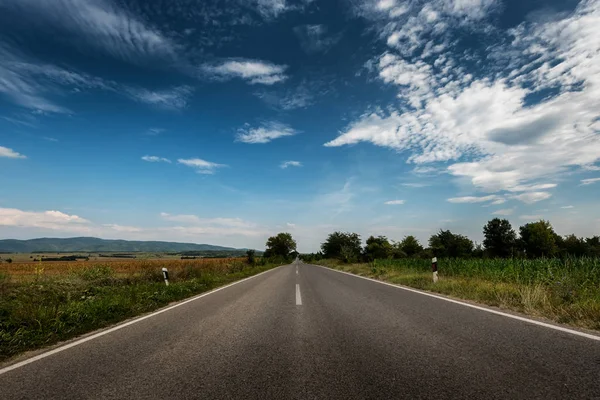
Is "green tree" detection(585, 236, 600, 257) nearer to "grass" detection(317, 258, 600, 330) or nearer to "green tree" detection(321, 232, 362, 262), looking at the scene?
"green tree" detection(321, 232, 362, 262)

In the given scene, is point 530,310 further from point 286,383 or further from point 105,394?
point 105,394

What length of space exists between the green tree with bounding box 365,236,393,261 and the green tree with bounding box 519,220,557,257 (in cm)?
2886

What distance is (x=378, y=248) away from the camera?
256 ft

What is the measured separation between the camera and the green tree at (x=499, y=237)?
68375 mm

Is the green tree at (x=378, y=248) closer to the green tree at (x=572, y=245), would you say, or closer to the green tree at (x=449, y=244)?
the green tree at (x=449, y=244)

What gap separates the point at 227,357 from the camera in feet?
12.6

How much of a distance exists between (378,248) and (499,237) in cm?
2666

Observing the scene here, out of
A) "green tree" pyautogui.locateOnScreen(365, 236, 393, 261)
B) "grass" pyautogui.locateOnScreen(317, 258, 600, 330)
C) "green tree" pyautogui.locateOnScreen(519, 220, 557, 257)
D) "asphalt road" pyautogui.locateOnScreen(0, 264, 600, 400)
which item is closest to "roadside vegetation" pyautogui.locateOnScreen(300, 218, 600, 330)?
"grass" pyautogui.locateOnScreen(317, 258, 600, 330)

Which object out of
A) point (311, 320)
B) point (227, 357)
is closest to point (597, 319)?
point (311, 320)

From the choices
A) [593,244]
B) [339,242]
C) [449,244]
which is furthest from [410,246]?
[593,244]

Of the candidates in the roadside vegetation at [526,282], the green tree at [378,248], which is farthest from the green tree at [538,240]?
the roadside vegetation at [526,282]

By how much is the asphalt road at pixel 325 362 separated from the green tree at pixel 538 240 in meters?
78.8

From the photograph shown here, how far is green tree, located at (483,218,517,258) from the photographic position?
68.4m

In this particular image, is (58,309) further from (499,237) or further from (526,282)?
(499,237)
